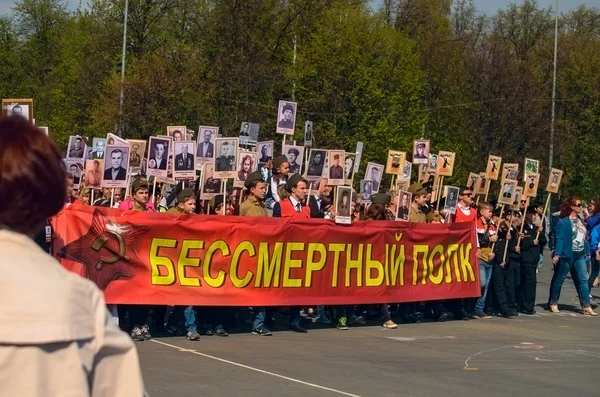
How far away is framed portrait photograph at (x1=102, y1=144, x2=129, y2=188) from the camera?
1348 centimetres

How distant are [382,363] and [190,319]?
249 centimetres

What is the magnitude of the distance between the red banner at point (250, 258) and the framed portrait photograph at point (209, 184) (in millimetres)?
1330

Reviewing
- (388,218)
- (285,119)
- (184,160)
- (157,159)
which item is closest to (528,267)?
(388,218)

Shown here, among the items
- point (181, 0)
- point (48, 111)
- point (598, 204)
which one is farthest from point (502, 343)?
point (48, 111)

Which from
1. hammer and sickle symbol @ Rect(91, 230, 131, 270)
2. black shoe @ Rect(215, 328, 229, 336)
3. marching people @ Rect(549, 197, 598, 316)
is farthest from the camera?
marching people @ Rect(549, 197, 598, 316)

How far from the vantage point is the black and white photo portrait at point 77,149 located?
17109mm

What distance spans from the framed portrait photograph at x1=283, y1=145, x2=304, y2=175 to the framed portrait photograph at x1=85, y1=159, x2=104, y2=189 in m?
4.98

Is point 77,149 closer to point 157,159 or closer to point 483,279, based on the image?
point 157,159

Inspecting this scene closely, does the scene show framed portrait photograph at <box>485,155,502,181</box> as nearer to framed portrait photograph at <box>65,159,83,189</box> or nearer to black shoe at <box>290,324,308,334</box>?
black shoe at <box>290,324,308,334</box>

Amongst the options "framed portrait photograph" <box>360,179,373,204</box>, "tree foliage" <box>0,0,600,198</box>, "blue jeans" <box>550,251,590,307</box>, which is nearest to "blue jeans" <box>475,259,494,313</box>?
"blue jeans" <box>550,251,590,307</box>

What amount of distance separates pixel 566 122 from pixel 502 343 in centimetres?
4288

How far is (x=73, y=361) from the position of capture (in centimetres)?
227

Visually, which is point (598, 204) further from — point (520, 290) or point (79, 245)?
point (79, 245)

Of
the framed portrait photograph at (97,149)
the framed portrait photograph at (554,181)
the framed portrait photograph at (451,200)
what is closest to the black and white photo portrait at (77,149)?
the framed portrait photograph at (97,149)
